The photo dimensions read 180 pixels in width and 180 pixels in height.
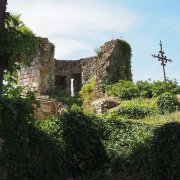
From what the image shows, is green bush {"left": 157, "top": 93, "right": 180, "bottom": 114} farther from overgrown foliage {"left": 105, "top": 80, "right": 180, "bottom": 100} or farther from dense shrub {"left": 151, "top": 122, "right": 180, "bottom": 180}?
dense shrub {"left": 151, "top": 122, "right": 180, "bottom": 180}

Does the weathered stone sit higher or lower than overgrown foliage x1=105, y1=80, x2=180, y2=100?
lower

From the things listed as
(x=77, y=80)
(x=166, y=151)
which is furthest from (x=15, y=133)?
(x=77, y=80)

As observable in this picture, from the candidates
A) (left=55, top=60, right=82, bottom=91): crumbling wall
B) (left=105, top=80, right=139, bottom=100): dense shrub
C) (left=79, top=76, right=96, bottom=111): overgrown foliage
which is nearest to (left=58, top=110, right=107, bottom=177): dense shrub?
(left=105, top=80, right=139, bottom=100): dense shrub

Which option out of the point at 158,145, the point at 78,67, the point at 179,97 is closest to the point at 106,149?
the point at 158,145

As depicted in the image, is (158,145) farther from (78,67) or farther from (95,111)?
(78,67)

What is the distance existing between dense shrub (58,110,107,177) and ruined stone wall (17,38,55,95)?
14.0 metres

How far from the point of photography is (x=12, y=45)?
10250mm

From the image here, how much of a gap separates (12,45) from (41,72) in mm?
17734

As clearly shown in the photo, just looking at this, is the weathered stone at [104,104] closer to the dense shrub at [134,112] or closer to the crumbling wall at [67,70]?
the dense shrub at [134,112]

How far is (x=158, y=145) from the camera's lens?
10.7 metres

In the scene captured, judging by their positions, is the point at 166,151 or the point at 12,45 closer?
the point at 12,45

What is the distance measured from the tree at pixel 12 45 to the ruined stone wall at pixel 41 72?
52.4 ft

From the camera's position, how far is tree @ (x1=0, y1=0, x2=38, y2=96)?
1023 cm

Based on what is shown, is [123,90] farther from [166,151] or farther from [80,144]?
[166,151]
